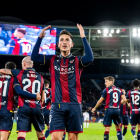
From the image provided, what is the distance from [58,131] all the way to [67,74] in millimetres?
783

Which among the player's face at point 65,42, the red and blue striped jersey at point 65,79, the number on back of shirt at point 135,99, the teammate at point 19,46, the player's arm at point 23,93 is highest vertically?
the teammate at point 19,46

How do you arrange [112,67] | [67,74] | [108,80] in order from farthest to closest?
1. [112,67]
2. [108,80]
3. [67,74]

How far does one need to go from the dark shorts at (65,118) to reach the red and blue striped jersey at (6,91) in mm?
1728

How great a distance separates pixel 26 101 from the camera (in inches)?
179

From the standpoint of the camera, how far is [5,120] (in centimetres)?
446

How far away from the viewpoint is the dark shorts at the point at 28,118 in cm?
440

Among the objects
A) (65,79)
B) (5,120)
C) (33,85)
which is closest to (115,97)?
(33,85)

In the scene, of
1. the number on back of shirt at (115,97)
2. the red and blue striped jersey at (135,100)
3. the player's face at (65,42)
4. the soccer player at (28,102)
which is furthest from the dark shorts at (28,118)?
the red and blue striped jersey at (135,100)

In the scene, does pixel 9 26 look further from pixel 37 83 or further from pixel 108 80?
pixel 37 83

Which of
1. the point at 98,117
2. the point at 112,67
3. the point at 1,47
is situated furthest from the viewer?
the point at 112,67

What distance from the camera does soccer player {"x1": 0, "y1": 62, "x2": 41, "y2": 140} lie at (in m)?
4.38

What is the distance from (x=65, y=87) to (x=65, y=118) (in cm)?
42

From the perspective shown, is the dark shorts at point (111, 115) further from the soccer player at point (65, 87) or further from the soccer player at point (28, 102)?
the soccer player at point (65, 87)

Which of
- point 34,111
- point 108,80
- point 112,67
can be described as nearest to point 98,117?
point 112,67
